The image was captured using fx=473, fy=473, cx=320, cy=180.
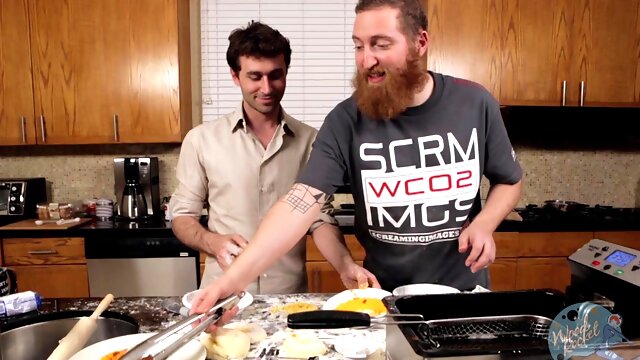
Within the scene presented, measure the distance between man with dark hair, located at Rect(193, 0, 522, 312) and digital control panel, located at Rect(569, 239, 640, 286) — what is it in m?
0.26

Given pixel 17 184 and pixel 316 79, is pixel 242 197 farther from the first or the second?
pixel 17 184

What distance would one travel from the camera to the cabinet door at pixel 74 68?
2816 mm

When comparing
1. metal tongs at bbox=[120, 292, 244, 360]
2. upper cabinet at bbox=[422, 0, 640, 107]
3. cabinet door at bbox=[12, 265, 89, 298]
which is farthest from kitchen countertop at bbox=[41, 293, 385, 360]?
upper cabinet at bbox=[422, 0, 640, 107]

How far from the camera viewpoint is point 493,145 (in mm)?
1440

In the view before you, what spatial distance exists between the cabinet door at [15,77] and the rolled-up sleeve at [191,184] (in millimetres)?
1639

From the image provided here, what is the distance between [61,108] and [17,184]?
1.82 ft

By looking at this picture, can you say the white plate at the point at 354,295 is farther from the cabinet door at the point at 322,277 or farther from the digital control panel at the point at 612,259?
the cabinet door at the point at 322,277

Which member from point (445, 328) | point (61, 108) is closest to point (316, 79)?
point (61, 108)

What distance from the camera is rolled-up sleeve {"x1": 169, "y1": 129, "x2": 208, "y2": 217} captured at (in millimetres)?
1811

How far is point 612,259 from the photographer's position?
130 cm

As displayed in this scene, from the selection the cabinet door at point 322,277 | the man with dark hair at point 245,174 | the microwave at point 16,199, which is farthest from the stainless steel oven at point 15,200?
the cabinet door at point 322,277

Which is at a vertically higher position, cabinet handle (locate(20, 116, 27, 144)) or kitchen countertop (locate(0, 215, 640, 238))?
cabinet handle (locate(20, 116, 27, 144))

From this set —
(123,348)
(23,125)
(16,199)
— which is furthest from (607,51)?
(16,199)

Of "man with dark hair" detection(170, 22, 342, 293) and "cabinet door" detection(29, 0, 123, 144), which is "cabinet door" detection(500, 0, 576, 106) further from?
"cabinet door" detection(29, 0, 123, 144)
